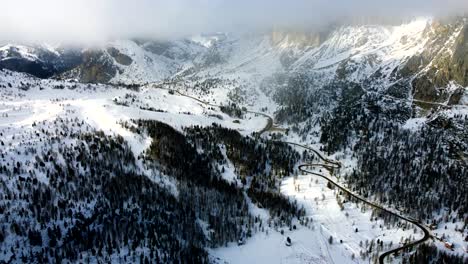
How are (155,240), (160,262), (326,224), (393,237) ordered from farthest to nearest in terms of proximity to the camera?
(326,224), (393,237), (155,240), (160,262)

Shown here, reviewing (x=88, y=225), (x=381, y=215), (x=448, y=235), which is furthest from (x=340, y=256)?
(x=88, y=225)

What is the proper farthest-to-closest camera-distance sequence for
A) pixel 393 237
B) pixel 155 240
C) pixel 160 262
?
pixel 393 237 → pixel 155 240 → pixel 160 262

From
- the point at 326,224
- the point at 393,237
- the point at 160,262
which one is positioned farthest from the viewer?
the point at 326,224

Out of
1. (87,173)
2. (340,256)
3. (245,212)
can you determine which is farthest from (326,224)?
(87,173)

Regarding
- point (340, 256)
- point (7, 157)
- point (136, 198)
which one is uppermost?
point (7, 157)

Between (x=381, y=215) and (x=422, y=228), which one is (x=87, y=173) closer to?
(x=381, y=215)

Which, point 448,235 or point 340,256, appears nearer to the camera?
point 340,256

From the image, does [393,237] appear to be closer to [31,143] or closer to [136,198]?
[136,198]

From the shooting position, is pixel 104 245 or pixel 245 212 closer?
pixel 104 245

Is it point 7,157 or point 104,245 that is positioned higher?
point 7,157
